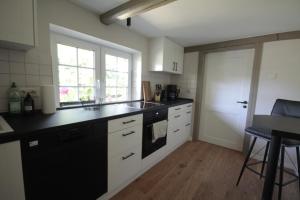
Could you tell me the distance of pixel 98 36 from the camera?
1.80 meters

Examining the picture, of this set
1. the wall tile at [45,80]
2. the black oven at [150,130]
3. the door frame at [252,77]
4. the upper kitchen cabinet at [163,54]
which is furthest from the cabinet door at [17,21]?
the door frame at [252,77]

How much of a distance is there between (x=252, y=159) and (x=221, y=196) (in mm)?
1319

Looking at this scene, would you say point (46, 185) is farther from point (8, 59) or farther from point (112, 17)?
point (112, 17)

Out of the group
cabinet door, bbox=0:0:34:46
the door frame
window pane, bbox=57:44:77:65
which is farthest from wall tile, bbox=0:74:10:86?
the door frame

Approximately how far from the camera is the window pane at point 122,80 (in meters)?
2.44

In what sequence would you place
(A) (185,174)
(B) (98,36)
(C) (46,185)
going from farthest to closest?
(A) (185,174) → (B) (98,36) → (C) (46,185)

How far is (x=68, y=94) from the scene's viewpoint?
69.8 inches

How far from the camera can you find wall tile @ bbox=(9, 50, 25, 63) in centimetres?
124

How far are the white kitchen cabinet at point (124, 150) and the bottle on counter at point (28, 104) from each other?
2.39 feet

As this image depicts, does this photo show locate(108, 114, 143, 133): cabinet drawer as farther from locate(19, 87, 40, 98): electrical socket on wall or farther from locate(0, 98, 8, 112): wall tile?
locate(0, 98, 8, 112): wall tile

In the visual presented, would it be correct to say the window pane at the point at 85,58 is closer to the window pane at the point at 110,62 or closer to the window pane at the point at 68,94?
the window pane at the point at 110,62

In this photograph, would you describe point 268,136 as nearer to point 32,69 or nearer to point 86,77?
point 86,77

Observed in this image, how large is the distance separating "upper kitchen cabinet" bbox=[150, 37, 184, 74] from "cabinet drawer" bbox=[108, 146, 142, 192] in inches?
58.9

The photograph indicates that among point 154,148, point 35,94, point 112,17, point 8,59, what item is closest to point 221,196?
point 154,148
